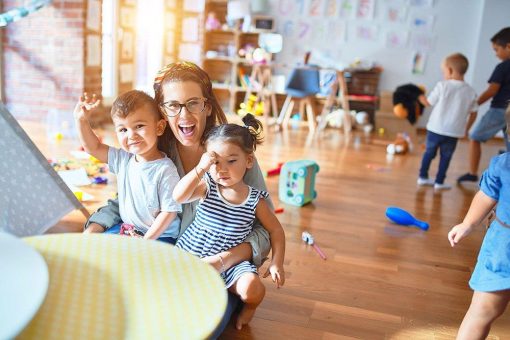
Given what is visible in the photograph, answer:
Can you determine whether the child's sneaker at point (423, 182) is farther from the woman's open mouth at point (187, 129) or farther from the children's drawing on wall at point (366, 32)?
the children's drawing on wall at point (366, 32)

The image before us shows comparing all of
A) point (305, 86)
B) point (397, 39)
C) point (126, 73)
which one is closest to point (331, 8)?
point (397, 39)

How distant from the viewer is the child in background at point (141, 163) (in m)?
1.51

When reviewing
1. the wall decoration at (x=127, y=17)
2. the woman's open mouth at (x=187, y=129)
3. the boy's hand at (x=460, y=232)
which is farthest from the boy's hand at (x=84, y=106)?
the wall decoration at (x=127, y=17)

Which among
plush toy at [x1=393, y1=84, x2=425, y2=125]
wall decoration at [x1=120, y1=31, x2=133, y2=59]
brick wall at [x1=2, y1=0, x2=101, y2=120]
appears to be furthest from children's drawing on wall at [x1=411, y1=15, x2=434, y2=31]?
brick wall at [x1=2, y1=0, x2=101, y2=120]

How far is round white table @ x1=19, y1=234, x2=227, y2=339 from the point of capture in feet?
2.18

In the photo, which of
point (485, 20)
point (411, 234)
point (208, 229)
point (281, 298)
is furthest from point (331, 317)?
point (485, 20)

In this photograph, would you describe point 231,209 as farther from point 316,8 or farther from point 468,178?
point 316,8

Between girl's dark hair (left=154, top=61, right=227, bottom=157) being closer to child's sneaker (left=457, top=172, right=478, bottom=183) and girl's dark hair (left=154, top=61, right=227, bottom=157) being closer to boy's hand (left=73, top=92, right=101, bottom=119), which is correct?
boy's hand (left=73, top=92, right=101, bottom=119)

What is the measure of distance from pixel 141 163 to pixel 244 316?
0.57 meters

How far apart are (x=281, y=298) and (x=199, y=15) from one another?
5582mm

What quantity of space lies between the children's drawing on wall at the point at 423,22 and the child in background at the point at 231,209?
5.54m

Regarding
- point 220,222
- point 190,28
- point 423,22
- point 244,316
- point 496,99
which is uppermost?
point 423,22

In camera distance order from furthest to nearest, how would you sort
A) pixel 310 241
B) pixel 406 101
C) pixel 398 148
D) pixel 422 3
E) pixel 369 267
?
pixel 422 3
pixel 406 101
pixel 398 148
pixel 310 241
pixel 369 267

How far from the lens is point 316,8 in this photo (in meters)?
6.60
